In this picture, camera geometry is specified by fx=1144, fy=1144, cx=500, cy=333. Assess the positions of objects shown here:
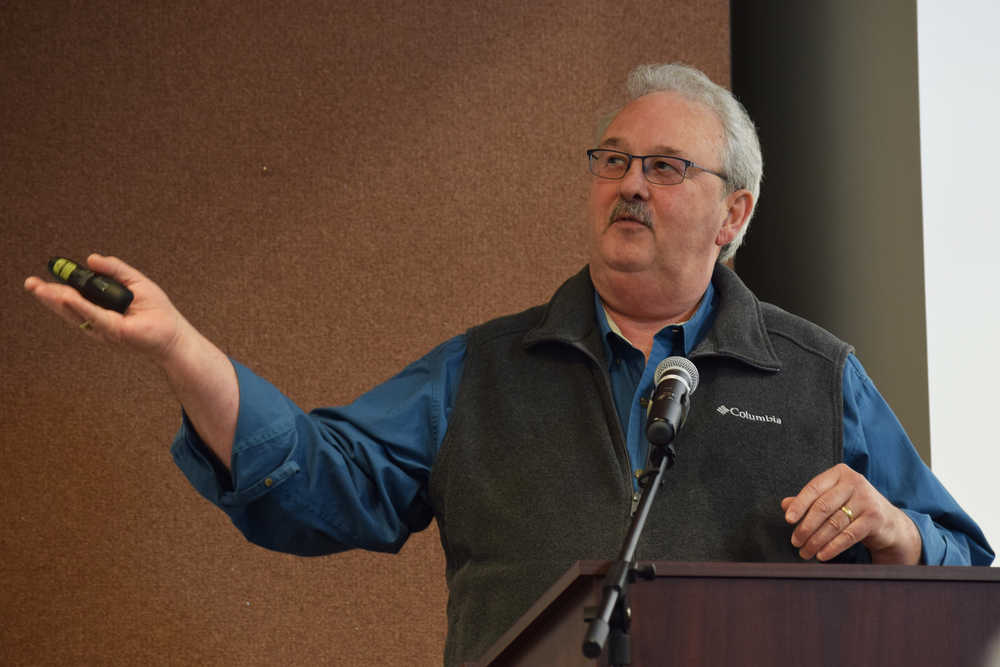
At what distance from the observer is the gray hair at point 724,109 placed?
6.54ft

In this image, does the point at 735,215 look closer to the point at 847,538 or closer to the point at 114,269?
the point at 847,538

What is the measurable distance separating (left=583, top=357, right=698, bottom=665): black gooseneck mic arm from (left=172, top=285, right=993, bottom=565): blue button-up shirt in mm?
A: 505

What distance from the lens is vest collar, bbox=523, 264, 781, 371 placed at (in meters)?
1.82

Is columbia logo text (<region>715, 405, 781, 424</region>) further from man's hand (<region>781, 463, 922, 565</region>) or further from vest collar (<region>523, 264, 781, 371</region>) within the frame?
man's hand (<region>781, 463, 922, 565</region>)

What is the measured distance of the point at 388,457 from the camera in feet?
5.91

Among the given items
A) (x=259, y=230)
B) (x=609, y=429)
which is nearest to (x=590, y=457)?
(x=609, y=429)

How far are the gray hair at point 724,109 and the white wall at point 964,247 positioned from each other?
63cm

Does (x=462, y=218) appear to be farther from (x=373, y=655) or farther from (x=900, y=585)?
(x=900, y=585)

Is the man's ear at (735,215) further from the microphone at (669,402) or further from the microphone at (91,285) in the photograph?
the microphone at (91,285)

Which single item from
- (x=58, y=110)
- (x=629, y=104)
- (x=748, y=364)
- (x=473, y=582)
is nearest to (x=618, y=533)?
(x=473, y=582)

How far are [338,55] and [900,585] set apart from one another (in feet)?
6.35

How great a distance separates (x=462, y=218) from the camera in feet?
8.54

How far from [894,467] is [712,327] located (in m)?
0.36

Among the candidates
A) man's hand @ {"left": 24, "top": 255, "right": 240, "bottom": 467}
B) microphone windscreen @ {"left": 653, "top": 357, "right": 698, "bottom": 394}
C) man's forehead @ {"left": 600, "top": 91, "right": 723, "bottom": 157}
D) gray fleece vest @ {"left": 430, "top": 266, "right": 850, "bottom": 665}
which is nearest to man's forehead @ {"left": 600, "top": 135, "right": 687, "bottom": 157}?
man's forehead @ {"left": 600, "top": 91, "right": 723, "bottom": 157}
